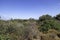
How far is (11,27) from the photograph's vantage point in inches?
635

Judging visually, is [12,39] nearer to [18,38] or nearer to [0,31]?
[18,38]

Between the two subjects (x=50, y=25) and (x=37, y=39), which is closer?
(x=37, y=39)

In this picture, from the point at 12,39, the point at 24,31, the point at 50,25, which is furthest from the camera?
the point at 50,25

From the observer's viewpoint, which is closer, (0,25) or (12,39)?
(12,39)

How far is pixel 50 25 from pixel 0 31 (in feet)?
38.1

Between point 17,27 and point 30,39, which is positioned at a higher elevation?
point 17,27

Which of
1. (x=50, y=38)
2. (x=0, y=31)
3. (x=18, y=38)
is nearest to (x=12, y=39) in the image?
(x=18, y=38)

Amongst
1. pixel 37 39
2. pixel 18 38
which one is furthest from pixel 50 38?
pixel 18 38

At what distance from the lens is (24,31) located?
626 inches

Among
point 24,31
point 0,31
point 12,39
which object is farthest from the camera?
point 24,31

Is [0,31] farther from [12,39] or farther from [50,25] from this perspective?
[50,25]

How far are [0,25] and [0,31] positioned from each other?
136cm

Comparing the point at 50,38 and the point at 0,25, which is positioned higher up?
the point at 0,25

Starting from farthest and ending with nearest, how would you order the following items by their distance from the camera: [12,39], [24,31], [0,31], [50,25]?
[50,25], [24,31], [0,31], [12,39]
